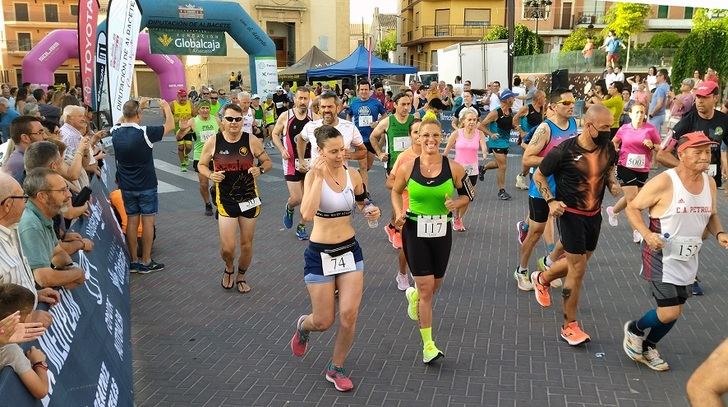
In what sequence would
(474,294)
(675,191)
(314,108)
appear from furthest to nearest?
(314,108) → (474,294) → (675,191)

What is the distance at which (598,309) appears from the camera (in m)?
5.55

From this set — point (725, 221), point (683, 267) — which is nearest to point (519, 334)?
point (683, 267)

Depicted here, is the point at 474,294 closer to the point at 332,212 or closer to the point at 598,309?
the point at 598,309

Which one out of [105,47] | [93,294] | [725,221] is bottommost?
[725,221]

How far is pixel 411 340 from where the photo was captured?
4957mm

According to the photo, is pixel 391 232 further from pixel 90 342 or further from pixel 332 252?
pixel 90 342

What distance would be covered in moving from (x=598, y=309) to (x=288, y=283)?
10.2ft

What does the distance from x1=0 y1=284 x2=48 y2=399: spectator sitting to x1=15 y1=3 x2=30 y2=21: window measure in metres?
69.1

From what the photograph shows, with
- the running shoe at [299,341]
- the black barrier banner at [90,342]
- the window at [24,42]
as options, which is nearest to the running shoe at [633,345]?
the running shoe at [299,341]

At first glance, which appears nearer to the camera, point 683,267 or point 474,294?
point 683,267

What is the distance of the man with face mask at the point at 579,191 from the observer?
15.3 feet

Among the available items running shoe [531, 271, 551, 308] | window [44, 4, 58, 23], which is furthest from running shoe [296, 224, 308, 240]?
window [44, 4, 58, 23]

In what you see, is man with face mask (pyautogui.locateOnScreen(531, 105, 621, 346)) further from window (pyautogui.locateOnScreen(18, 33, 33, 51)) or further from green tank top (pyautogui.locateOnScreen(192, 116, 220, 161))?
window (pyautogui.locateOnScreen(18, 33, 33, 51))

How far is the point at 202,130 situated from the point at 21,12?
202ft
